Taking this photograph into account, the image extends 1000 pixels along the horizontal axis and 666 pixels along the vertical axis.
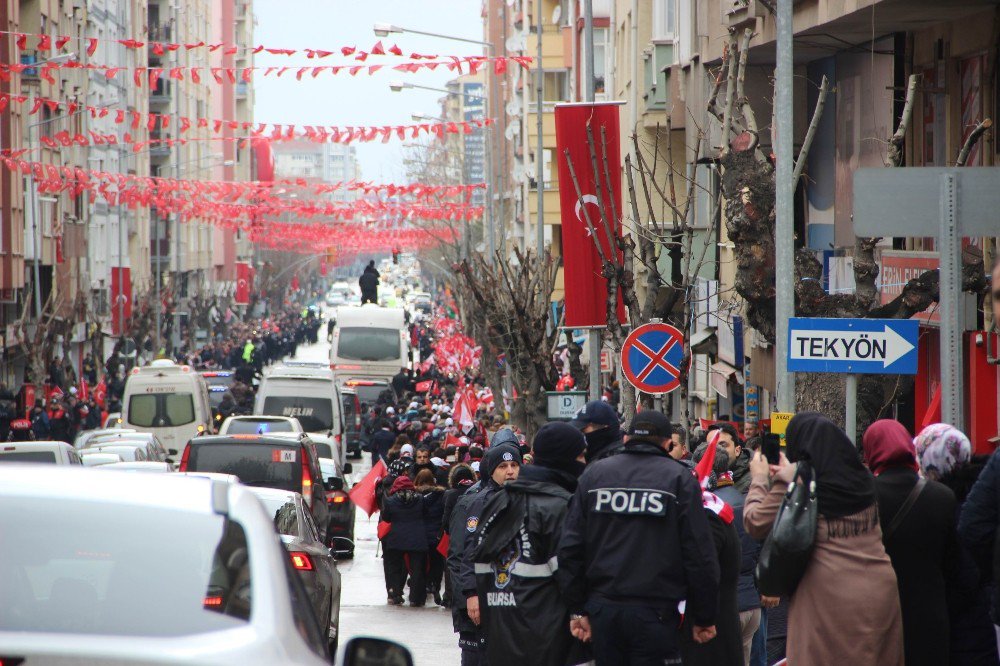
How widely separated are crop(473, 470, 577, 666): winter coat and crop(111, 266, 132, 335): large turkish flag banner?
172 feet

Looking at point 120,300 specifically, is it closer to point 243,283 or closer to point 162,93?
point 162,93

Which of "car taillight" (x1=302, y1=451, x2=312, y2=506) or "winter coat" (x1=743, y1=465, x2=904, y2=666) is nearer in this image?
"winter coat" (x1=743, y1=465, x2=904, y2=666)

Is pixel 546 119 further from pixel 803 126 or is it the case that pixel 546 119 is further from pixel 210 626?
pixel 210 626

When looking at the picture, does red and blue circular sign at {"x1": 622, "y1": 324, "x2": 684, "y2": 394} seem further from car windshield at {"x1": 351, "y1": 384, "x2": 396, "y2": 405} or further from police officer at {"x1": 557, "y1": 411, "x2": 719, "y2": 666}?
car windshield at {"x1": 351, "y1": 384, "x2": 396, "y2": 405}

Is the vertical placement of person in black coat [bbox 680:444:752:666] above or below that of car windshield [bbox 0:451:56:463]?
above

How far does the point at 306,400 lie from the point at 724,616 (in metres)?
26.3

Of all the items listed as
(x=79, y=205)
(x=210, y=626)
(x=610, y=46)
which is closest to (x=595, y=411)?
(x=210, y=626)

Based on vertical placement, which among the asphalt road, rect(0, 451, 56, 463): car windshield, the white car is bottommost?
the asphalt road

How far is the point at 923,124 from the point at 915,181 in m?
8.76

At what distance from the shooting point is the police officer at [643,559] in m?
7.12

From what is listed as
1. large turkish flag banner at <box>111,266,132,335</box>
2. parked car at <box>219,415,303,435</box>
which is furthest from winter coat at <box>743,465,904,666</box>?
large turkish flag banner at <box>111,266,132,335</box>

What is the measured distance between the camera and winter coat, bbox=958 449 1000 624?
6.36 metres

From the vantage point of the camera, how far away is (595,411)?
9.47 metres

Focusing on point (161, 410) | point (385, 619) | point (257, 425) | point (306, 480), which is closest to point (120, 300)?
point (161, 410)
